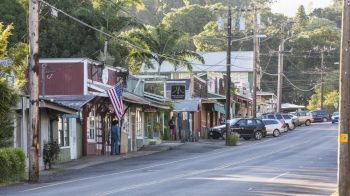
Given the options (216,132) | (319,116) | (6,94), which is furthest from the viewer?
(319,116)

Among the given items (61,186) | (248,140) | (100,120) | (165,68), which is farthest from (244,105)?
→ (61,186)

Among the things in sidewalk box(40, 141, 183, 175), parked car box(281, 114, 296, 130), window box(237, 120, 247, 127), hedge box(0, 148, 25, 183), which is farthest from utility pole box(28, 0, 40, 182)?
parked car box(281, 114, 296, 130)

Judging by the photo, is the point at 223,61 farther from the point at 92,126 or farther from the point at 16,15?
the point at 92,126

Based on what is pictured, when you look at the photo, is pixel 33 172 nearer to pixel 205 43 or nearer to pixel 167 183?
pixel 167 183

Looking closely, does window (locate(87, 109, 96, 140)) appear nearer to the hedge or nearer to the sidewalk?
the sidewalk

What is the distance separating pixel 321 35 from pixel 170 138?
4721 cm

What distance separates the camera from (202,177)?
22.4 m

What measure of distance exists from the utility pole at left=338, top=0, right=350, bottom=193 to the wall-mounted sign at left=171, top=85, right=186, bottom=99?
125 feet

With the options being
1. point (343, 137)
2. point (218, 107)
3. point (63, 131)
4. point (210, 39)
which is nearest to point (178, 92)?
point (218, 107)

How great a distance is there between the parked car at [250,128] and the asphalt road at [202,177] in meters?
19.5

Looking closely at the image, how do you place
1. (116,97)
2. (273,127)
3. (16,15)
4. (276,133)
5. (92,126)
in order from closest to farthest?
1. (116,97)
2. (92,126)
3. (16,15)
4. (273,127)
5. (276,133)

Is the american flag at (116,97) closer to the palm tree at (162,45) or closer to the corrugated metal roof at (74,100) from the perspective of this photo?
the corrugated metal roof at (74,100)

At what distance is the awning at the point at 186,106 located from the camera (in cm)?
5303

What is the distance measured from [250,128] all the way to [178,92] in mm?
6309
